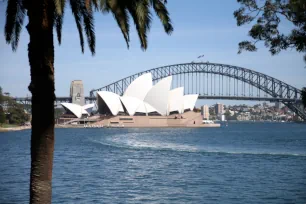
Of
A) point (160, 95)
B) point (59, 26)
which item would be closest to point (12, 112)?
point (160, 95)

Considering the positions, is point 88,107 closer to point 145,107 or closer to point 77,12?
point 145,107

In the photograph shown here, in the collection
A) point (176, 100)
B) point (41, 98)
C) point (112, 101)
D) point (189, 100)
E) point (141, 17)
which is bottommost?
point (41, 98)

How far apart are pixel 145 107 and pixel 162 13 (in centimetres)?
9467

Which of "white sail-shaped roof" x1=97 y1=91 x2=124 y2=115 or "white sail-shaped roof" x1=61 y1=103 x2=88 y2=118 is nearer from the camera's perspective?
"white sail-shaped roof" x1=97 y1=91 x2=124 y2=115

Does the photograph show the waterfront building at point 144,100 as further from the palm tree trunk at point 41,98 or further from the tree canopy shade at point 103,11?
the palm tree trunk at point 41,98

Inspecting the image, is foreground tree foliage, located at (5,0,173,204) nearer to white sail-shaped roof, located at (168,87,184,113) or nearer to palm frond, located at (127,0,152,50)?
Answer: palm frond, located at (127,0,152,50)

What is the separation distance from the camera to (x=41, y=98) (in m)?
6.85

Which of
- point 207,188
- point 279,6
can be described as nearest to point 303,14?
point 279,6

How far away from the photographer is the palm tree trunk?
674cm

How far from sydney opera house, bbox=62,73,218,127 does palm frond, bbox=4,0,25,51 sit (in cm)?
8346

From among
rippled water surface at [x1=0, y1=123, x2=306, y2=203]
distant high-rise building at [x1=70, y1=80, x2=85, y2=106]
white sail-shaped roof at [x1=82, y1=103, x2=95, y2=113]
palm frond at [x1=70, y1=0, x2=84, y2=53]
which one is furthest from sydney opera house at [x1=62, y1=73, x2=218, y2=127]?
palm frond at [x1=70, y1=0, x2=84, y2=53]

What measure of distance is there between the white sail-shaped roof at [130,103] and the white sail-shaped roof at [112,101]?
188 centimetres

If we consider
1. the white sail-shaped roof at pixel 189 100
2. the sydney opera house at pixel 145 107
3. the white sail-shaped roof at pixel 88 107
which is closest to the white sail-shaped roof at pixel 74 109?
the sydney opera house at pixel 145 107

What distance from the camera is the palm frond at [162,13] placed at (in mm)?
7246
